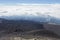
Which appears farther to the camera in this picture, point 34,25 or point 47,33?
point 34,25

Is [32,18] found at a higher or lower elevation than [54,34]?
higher

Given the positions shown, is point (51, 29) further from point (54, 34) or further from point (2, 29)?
point (2, 29)

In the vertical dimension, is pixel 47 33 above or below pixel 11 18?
below

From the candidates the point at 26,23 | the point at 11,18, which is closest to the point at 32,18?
the point at 26,23

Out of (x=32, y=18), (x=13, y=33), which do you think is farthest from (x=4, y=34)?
(x=32, y=18)

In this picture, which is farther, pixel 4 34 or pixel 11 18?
pixel 11 18

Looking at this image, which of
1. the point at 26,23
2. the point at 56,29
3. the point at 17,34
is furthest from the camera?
the point at 26,23

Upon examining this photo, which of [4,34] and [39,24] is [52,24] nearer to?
[39,24]

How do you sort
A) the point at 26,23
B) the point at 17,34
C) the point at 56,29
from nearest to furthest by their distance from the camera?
the point at 17,34 → the point at 56,29 → the point at 26,23

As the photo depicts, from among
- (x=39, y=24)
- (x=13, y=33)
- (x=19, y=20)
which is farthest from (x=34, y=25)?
(x=13, y=33)
